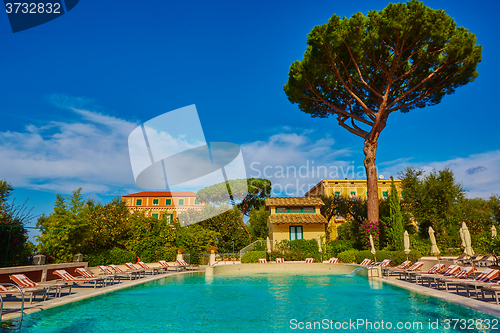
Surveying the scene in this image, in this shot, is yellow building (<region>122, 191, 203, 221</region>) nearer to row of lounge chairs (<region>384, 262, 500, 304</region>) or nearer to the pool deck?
the pool deck

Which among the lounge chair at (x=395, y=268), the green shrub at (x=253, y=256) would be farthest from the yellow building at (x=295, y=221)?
the lounge chair at (x=395, y=268)

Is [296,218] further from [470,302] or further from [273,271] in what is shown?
[470,302]

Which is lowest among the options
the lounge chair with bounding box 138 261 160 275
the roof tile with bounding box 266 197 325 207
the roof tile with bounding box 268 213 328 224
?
the lounge chair with bounding box 138 261 160 275

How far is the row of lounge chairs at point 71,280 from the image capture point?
868 cm

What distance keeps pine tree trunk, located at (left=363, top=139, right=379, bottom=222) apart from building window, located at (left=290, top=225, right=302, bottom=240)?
7.71 meters

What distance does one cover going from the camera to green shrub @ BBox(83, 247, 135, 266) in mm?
18422

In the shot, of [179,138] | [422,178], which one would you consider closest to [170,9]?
[179,138]

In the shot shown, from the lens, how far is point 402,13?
20.6 m

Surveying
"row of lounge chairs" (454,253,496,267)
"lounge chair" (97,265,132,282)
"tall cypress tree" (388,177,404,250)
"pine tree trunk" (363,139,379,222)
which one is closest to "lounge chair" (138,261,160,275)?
"lounge chair" (97,265,132,282)

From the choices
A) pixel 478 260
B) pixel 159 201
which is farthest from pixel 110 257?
pixel 159 201

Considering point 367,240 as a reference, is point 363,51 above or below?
above

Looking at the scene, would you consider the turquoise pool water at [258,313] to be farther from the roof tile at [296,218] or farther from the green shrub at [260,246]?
the roof tile at [296,218]

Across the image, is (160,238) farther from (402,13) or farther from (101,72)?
(402,13)

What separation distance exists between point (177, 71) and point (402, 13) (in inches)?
643
